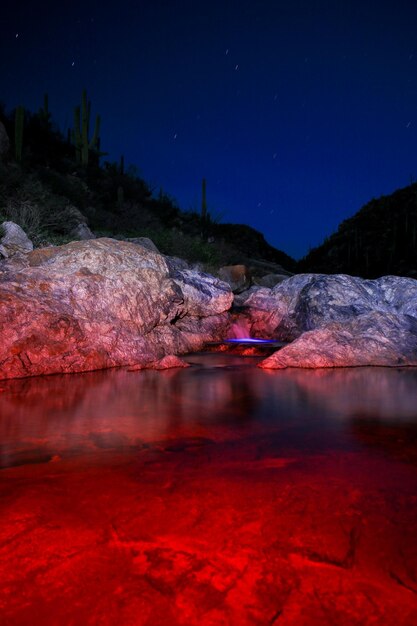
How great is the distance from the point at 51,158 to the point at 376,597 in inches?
1035

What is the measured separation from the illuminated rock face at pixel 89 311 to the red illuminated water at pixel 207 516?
2.06 meters

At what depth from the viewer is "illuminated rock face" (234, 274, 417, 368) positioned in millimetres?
7074

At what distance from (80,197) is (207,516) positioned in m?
20.0

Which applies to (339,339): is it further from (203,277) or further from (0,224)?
(0,224)

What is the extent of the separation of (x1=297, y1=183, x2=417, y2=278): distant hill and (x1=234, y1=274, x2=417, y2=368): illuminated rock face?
20.4 metres

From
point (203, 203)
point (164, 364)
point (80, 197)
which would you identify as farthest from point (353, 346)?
point (203, 203)

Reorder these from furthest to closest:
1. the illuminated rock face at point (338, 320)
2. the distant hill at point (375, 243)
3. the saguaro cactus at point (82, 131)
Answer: the distant hill at point (375, 243) → the saguaro cactus at point (82, 131) → the illuminated rock face at point (338, 320)

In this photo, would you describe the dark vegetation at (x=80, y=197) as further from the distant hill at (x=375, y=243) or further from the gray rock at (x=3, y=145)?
the distant hill at (x=375, y=243)

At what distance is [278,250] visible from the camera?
153ft

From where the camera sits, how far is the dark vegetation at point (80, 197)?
13344mm

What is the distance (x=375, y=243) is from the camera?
1432 inches

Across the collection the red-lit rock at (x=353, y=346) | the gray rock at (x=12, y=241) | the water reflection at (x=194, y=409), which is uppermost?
the gray rock at (x=12, y=241)

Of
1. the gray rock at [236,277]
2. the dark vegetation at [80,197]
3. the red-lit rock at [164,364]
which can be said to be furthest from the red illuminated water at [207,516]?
the gray rock at [236,277]

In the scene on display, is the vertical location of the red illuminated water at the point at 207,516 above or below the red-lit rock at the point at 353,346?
below
